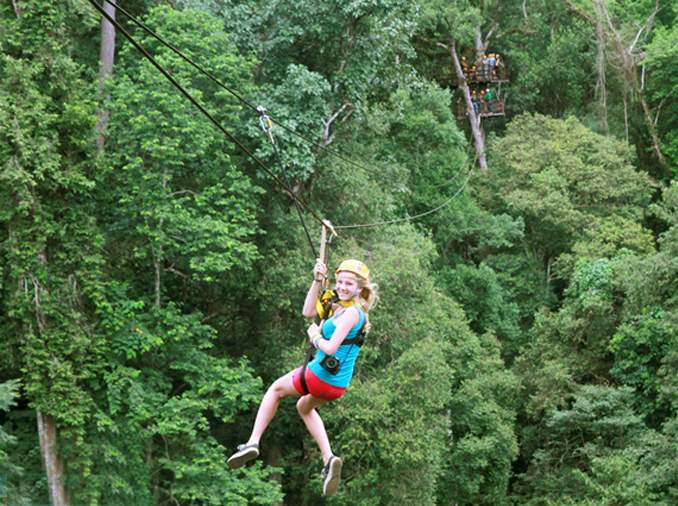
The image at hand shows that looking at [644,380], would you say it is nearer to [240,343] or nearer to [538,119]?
[240,343]

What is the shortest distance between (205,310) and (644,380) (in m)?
10.7

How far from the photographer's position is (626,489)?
14.8 meters

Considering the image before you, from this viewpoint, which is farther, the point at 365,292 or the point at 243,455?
the point at 365,292

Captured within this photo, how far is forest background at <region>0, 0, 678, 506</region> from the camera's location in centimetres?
1258

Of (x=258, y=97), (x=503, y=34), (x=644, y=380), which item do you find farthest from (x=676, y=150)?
(x=258, y=97)

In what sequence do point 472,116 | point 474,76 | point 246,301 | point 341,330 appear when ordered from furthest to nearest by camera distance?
point 472,116, point 474,76, point 246,301, point 341,330

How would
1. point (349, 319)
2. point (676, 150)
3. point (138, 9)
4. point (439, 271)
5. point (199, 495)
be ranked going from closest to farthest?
point (349, 319), point (199, 495), point (138, 9), point (439, 271), point (676, 150)

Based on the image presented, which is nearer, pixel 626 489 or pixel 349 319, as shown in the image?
pixel 349 319

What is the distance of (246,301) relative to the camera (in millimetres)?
16969

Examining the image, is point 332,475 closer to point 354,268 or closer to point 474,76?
point 354,268

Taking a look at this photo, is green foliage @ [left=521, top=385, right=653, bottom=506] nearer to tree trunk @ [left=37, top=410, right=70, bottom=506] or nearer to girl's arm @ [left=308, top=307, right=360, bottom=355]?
tree trunk @ [left=37, top=410, right=70, bottom=506]

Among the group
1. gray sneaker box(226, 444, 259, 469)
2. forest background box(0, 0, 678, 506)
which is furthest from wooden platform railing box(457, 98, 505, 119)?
gray sneaker box(226, 444, 259, 469)

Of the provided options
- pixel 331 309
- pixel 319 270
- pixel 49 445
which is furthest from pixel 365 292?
pixel 49 445

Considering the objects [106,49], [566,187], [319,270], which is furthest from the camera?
[566,187]
